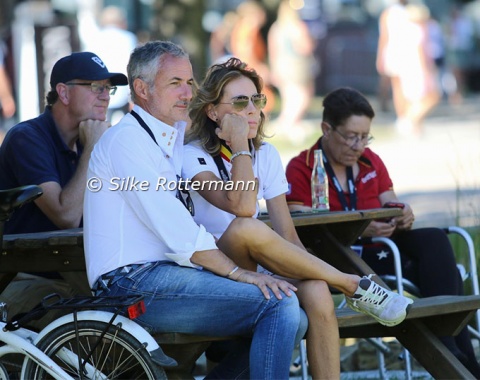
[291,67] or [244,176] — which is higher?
[244,176]

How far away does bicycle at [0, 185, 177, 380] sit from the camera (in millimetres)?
4094

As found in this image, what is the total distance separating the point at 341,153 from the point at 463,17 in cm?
2123

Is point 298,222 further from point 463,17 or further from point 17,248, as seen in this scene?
point 463,17

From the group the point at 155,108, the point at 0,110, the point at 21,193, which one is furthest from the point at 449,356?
the point at 0,110

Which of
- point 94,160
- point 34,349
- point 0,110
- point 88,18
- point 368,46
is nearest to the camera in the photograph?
point 34,349

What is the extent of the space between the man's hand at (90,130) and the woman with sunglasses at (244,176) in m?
0.51

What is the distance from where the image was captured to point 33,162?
513 cm

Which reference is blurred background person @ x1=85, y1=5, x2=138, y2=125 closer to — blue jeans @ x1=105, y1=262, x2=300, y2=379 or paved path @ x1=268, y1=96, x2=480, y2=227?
paved path @ x1=268, y1=96, x2=480, y2=227

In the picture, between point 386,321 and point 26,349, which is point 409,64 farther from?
point 26,349

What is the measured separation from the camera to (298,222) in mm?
5023

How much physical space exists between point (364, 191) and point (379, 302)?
5.29 feet

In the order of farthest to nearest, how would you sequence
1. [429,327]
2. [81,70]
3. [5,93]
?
[5,93]
[81,70]
[429,327]

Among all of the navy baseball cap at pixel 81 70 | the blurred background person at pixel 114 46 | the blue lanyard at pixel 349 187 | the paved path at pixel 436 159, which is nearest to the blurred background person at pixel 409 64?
the paved path at pixel 436 159

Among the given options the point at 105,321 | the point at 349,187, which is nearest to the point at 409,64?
the point at 349,187
